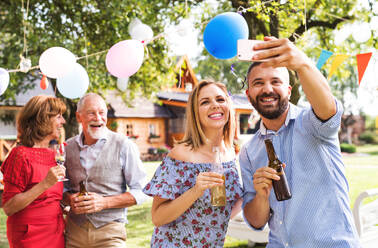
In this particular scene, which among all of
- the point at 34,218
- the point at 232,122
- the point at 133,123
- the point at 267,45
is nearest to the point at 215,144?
the point at 232,122

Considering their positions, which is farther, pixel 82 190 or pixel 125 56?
pixel 125 56

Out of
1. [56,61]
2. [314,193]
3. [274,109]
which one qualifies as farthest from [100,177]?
[314,193]

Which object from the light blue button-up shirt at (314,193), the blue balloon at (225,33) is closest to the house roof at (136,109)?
the blue balloon at (225,33)

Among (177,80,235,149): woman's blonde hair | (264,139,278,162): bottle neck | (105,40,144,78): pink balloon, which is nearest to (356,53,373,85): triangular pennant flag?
(177,80,235,149): woman's blonde hair

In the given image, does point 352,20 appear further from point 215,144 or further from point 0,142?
point 0,142

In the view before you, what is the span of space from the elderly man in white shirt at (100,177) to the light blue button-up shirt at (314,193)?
4.95 ft

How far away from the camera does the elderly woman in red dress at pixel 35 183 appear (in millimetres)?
2587

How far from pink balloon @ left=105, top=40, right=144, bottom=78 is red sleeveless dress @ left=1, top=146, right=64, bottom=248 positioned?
91 cm

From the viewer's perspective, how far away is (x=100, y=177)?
2.99 m

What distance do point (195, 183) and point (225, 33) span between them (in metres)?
1.10

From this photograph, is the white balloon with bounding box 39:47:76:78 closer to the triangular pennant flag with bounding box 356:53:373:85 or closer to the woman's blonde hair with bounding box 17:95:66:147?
the woman's blonde hair with bounding box 17:95:66:147

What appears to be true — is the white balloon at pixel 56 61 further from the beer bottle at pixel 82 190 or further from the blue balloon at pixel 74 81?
the beer bottle at pixel 82 190

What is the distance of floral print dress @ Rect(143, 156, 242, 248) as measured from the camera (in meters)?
2.24

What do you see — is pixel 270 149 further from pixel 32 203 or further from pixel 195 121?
pixel 32 203
